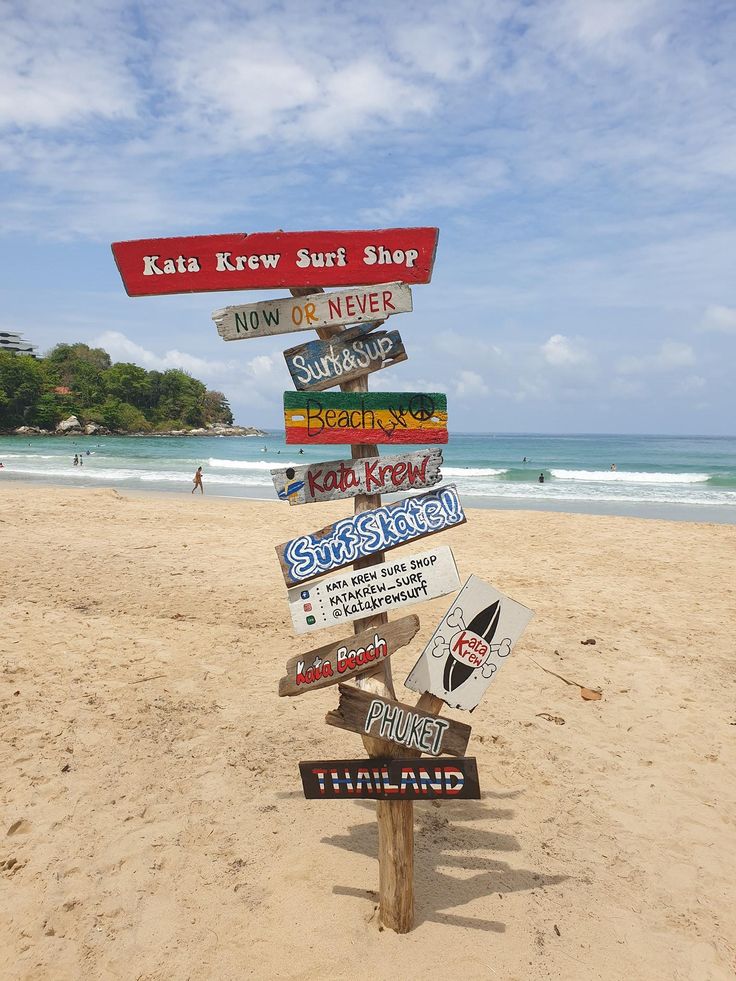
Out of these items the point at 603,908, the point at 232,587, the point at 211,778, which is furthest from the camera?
the point at 232,587

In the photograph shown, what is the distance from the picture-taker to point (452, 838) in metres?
4.26

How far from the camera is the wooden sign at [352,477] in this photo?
3.39m

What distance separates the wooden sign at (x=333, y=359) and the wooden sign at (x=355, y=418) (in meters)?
0.12

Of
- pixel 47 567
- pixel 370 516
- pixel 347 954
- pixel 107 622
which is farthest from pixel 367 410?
pixel 47 567

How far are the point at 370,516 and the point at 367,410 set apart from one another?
568 mm

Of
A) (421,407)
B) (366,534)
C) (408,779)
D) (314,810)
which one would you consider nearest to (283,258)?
(421,407)

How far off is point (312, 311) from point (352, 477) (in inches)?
36.4

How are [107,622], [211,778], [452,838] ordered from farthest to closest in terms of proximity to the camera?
[107,622]
[211,778]
[452,838]

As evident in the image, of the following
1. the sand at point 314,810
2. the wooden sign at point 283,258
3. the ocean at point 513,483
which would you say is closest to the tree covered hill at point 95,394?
the ocean at point 513,483

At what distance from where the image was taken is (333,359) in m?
3.47

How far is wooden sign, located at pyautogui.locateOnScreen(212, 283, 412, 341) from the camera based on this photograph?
133 inches

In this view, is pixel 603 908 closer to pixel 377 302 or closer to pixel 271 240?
pixel 377 302

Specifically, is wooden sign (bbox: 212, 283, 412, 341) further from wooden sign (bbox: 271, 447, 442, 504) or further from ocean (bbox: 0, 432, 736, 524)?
ocean (bbox: 0, 432, 736, 524)

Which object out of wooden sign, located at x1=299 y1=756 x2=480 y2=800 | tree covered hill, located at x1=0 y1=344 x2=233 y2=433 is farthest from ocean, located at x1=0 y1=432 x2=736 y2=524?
tree covered hill, located at x1=0 y1=344 x2=233 y2=433
